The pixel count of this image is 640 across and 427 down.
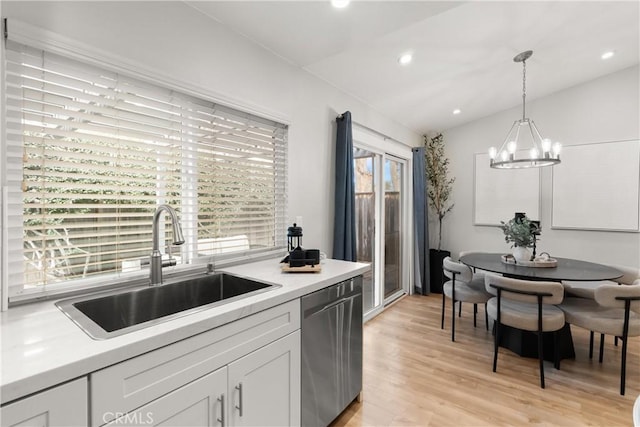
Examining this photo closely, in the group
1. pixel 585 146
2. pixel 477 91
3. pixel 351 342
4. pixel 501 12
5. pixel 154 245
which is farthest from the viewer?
pixel 585 146

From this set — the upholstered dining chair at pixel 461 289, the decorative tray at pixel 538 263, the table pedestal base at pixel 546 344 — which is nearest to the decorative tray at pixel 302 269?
the upholstered dining chair at pixel 461 289

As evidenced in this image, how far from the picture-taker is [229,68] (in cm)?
203

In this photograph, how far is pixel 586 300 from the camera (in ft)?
9.18

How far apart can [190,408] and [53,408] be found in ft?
1.41

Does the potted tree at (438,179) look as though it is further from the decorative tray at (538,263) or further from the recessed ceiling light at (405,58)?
the recessed ceiling light at (405,58)

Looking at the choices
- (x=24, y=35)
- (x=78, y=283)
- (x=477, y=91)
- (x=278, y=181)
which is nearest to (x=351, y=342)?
(x=278, y=181)

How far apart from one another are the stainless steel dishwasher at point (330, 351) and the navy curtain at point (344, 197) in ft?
2.75

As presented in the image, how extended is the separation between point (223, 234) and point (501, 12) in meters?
2.72

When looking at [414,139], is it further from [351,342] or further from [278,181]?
[351,342]

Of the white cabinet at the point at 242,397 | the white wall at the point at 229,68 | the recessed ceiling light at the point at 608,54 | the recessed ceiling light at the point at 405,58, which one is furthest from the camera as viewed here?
the recessed ceiling light at the point at 608,54

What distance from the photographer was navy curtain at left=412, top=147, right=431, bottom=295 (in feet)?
15.5

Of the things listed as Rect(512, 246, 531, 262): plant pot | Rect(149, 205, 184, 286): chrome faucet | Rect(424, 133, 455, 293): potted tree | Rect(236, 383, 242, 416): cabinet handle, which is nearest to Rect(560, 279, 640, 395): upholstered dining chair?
Rect(512, 246, 531, 262): plant pot

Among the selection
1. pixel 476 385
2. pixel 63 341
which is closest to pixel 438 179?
pixel 476 385

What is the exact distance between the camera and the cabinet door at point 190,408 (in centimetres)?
97
